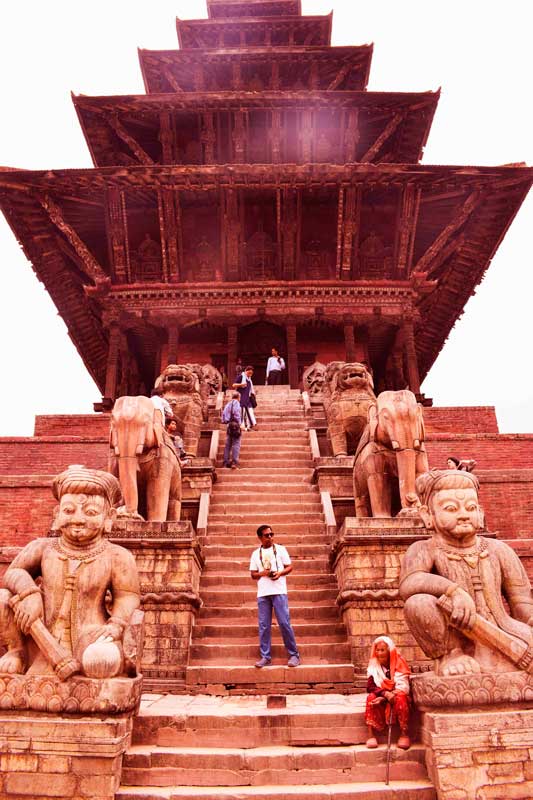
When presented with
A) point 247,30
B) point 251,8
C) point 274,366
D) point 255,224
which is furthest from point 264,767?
point 251,8

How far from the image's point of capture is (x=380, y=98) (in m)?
18.3

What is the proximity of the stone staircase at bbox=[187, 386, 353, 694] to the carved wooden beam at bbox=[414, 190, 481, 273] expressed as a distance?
9.89 m

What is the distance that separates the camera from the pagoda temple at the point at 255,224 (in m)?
16.9

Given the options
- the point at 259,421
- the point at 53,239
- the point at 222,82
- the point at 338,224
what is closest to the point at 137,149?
the point at 53,239

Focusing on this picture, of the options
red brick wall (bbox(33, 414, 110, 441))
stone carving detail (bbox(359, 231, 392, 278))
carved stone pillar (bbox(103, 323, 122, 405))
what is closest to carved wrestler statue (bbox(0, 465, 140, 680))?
red brick wall (bbox(33, 414, 110, 441))

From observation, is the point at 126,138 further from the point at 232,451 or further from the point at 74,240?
the point at 232,451

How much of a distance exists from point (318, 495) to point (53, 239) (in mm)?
13579

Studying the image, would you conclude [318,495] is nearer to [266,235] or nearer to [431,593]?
[431,593]

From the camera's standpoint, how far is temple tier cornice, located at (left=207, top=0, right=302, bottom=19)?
81.4ft

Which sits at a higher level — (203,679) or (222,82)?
(222,82)

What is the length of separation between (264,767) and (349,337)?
14680 millimetres

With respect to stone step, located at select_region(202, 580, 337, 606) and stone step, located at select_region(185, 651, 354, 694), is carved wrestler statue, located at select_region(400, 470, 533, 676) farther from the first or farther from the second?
stone step, located at select_region(202, 580, 337, 606)

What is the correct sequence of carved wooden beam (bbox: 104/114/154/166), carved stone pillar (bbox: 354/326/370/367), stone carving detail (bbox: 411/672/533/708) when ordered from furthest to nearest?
carved stone pillar (bbox: 354/326/370/367), carved wooden beam (bbox: 104/114/154/166), stone carving detail (bbox: 411/672/533/708)

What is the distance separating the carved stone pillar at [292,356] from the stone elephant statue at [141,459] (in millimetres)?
10449
